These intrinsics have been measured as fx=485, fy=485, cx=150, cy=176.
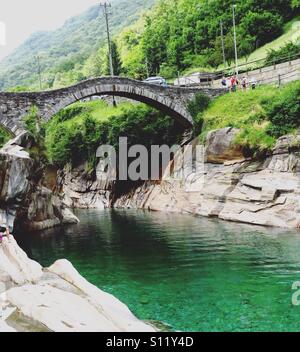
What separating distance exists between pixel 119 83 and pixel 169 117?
349 inches

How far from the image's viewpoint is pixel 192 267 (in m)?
19.3

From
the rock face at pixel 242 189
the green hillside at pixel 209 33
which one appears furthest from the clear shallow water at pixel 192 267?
the green hillside at pixel 209 33

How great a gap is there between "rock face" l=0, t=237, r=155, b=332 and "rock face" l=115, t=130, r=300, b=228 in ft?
53.6

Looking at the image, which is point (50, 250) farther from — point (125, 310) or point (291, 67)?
point (291, 67)

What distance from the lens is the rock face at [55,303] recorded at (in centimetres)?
1043

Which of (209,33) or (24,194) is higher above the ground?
(209,33)

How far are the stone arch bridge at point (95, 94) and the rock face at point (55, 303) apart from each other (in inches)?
809

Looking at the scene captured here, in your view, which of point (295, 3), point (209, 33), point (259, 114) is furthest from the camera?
point (209, 33)

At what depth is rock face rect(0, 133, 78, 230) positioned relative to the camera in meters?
26.7

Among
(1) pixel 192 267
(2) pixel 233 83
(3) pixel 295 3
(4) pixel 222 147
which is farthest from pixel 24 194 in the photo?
(3) pixel 295 3

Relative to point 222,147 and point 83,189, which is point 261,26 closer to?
point 83,189

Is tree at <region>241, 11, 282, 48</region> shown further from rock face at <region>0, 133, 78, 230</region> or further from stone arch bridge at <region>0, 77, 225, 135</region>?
rock face at <region>0, 133, 78, 230</region>

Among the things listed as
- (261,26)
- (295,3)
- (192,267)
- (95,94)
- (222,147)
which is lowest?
(192,267)

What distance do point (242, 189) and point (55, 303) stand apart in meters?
22.0
